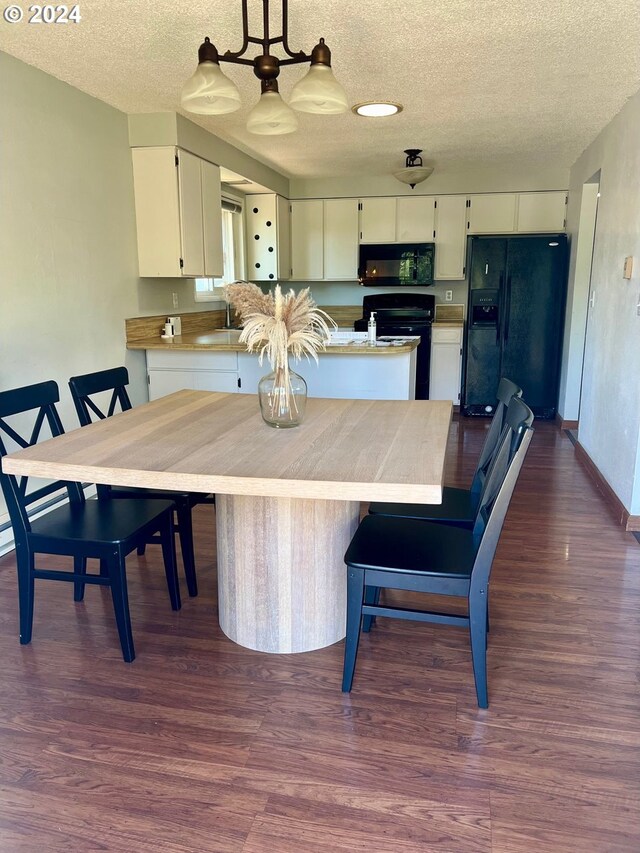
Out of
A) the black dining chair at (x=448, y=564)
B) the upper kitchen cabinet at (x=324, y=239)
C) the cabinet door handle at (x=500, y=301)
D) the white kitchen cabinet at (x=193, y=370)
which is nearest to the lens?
the black dining chair at (x=448, y=564)

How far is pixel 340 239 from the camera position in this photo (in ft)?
20.1

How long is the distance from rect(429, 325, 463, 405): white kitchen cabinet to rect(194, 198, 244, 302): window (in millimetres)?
1966

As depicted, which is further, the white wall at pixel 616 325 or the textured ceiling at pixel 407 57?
the white wall at pixel 616 325

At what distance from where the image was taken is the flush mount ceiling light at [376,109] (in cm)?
349

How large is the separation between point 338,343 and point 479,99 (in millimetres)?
1611

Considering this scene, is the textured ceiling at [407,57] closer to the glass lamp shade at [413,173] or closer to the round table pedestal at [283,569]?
Answer: the glass lamp shade at [413,173]

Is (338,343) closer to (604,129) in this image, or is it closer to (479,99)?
(479,99)

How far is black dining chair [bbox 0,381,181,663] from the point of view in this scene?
194cm

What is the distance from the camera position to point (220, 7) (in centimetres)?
235

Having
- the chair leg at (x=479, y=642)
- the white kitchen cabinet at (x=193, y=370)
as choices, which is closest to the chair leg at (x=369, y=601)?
the chair leg at (x=479, y=642)

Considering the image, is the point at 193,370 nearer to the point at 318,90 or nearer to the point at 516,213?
the point at 318,90

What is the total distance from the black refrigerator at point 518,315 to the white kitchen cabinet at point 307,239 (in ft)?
5.09

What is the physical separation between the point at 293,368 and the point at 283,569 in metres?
2.11
